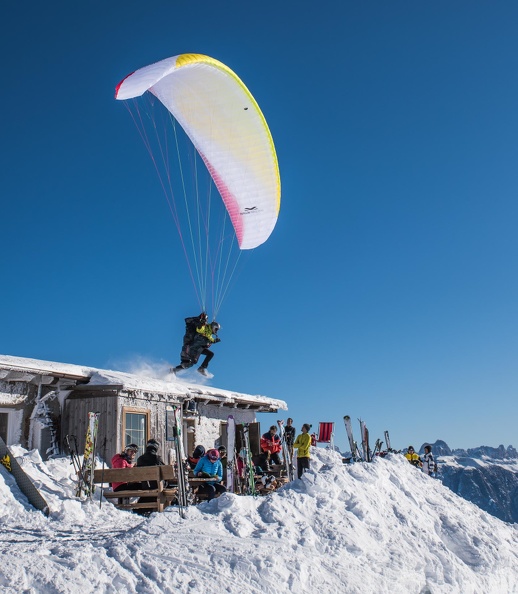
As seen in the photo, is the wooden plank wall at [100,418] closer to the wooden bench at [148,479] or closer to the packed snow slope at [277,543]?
the packed snow slope at [277,543]

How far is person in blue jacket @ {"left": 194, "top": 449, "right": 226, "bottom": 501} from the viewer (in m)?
9.39

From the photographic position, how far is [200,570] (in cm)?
526

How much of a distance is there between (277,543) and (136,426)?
29.9 ft

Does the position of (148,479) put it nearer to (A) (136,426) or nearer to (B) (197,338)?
(B) (197,338)

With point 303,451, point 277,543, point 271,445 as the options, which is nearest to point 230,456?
point 303,451

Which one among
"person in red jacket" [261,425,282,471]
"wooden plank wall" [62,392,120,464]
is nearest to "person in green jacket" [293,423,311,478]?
"person in red jacket" [261,425,282,471]

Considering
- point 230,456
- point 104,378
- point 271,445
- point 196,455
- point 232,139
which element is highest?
point 232,139

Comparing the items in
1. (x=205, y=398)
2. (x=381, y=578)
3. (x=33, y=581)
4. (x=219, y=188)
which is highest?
(x=219, y=188)

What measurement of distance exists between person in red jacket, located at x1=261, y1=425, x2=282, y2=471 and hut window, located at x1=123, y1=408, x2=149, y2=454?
10.6 ft

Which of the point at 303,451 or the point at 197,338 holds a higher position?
the point at 197,338

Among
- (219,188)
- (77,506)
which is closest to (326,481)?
(77,506)

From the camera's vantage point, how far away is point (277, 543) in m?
6.08

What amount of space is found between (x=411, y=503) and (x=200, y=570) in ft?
17.0

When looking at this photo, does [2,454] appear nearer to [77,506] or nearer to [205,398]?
[77,506]
